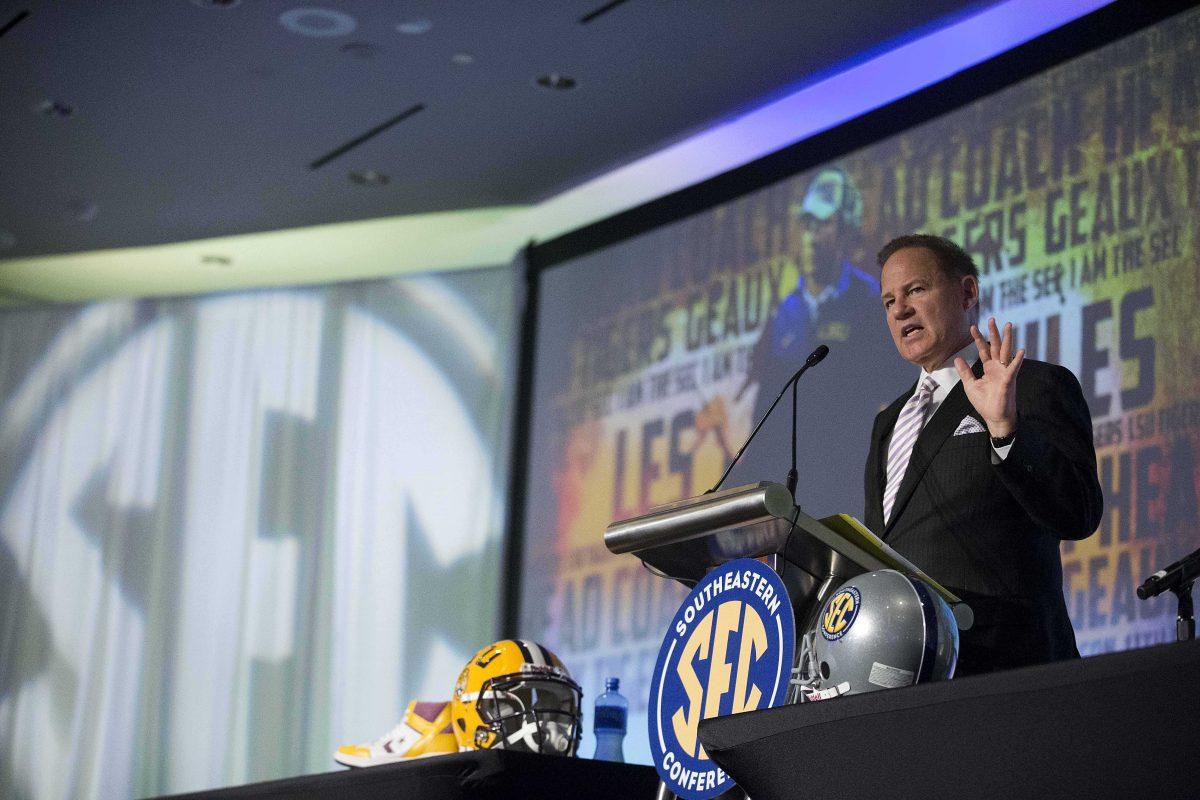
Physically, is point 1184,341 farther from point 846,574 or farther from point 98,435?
point 98,435

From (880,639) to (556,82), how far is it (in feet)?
13.3

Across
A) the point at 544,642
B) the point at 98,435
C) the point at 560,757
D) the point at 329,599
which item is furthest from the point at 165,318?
the point at 560,757

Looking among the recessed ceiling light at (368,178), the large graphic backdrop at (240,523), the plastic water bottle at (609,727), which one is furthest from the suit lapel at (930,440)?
the recessed ceiling light at (368,178)

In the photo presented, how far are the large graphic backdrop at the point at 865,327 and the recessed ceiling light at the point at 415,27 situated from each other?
1213 mm

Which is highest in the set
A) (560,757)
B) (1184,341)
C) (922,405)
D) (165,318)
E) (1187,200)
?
(165,318)

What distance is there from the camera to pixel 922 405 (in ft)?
8.27

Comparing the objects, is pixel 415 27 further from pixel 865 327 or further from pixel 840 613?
pixel 840 613

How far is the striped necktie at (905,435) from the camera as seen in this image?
2486 millimetres

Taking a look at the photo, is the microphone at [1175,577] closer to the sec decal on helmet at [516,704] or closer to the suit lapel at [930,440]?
the suit lapel at [930,440]

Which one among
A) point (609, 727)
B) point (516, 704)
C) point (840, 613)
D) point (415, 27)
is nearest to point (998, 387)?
point (840, 613)

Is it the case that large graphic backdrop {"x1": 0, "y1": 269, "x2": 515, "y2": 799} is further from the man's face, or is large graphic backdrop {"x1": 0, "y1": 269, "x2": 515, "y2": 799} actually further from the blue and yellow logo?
the blue and yellow logo

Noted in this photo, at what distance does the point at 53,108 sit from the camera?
5.86 m

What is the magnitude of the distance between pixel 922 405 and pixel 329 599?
447 cm

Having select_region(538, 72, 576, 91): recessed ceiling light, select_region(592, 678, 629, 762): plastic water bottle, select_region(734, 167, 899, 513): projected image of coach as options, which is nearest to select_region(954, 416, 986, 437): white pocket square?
select_region(592, 678, 629, 762): plastic water bottle
